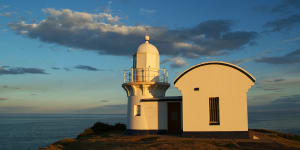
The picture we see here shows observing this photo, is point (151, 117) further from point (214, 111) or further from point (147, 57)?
point (214, 111)

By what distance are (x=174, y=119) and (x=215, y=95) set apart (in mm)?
4185

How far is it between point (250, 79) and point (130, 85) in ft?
28.9

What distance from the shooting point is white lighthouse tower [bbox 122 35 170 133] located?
63.3ft

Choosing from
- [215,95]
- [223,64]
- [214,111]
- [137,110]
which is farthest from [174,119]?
[223,64]

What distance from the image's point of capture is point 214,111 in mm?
16422

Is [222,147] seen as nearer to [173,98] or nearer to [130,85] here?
[173,98]

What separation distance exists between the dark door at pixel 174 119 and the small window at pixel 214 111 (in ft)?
10.2

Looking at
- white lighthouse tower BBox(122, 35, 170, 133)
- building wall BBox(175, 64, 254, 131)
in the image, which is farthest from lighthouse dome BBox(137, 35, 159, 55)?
building wall BBox(175, 64, 254, 131)

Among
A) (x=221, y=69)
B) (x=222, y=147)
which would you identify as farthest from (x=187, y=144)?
(x=221, y=69)

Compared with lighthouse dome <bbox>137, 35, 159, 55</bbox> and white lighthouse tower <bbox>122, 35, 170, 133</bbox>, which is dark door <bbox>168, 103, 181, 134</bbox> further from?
lighthouse dome <bbox>137, 35, 159, 55</bbox>

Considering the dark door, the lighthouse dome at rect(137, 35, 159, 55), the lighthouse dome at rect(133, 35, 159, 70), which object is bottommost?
the dark door

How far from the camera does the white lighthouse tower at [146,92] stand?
759 inches

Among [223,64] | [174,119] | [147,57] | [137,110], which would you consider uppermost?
[147,57]

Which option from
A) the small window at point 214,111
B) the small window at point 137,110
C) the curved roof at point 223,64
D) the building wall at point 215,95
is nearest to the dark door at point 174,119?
the building wall at point 215,95
